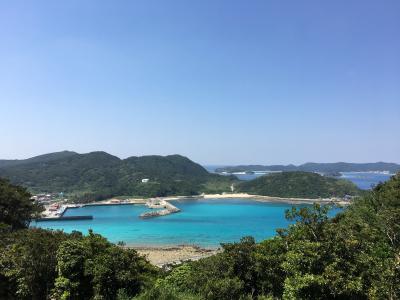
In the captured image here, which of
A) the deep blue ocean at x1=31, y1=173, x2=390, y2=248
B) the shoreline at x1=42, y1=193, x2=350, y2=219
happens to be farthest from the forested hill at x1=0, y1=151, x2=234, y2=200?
the deep blue ocean at x1=31, y1=173, x2=390, y2=248

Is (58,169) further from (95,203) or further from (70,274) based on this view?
(70,274)

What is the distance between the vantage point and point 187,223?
243ft

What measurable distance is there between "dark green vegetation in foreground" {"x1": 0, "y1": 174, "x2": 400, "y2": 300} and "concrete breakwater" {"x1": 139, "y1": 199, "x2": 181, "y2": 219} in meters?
66.2

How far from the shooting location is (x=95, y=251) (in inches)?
616

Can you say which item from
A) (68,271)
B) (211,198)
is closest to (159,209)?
(211,198)

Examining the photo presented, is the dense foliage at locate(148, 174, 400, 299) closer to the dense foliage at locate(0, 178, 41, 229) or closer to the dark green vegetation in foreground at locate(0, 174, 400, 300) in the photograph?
the dark green vegetation in foreground at locate(0, 174, 400, 300)

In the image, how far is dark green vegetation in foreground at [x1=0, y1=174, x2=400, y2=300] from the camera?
10727 millimetres

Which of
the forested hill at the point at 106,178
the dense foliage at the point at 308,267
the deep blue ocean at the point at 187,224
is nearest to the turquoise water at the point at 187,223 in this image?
the deep blue ocean at the point at 187,224

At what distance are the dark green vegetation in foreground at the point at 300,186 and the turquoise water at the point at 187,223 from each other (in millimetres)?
12968

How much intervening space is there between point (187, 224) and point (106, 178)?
69819 mm

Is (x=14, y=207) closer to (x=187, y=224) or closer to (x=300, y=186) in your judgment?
(x=187, y=224)

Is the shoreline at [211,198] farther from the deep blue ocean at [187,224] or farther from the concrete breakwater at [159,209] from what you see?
the concrete breakwater at [159,209]

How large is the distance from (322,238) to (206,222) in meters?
64.1

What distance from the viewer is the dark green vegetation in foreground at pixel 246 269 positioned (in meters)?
10.7
